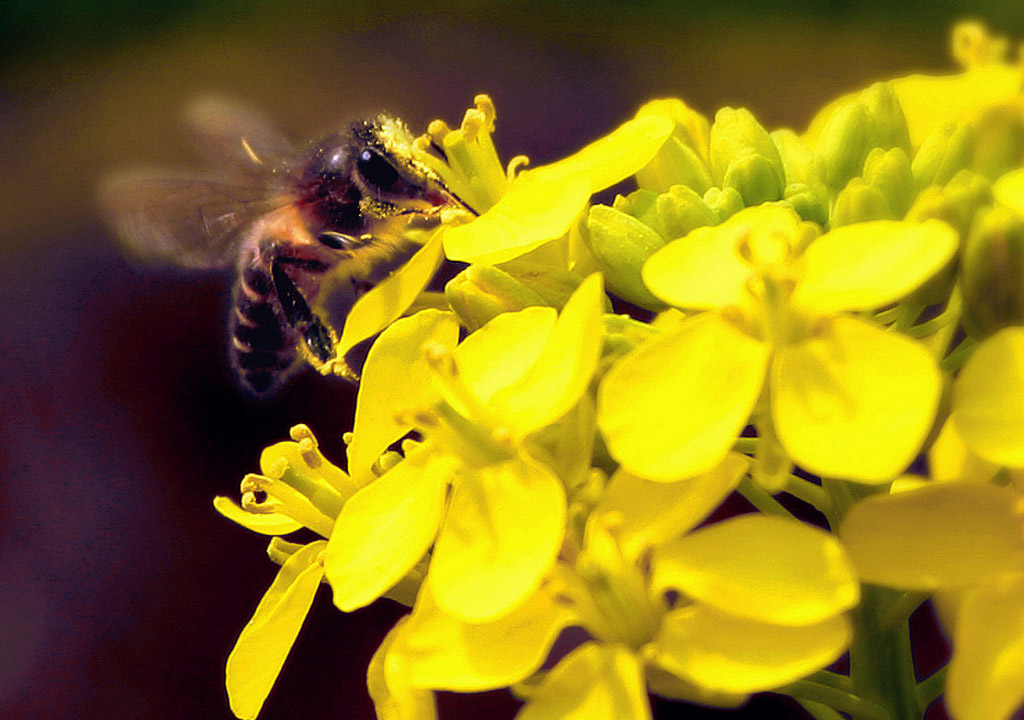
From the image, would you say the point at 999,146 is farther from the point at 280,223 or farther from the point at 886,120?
the point at 280,223

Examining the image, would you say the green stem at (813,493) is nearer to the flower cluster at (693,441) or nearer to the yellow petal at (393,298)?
the flower cluster at (693,441)

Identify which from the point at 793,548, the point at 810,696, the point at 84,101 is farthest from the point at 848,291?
the point at 84,101

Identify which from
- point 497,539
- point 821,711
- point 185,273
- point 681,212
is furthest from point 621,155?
point 185,273

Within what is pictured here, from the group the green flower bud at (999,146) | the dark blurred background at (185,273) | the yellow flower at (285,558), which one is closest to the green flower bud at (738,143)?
the green flower bud at (999,146)

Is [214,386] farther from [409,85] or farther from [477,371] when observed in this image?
[477,371]

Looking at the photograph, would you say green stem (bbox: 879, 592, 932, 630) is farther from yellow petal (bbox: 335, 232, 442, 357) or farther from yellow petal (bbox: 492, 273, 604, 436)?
yellow petal (bbox: 335, 232, 442, 357)
